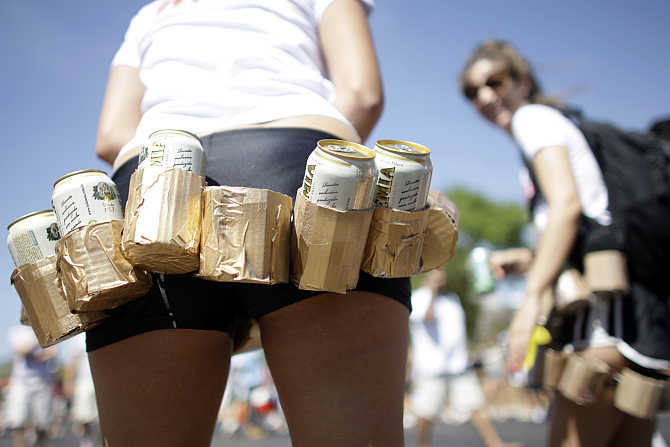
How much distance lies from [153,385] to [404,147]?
2.16 ft

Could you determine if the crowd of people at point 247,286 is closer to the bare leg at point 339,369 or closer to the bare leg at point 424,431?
the bare leg at point 339,369

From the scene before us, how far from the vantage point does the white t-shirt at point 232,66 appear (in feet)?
3.50

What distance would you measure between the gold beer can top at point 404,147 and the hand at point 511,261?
1776 mm

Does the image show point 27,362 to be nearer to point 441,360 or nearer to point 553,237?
point 441,360

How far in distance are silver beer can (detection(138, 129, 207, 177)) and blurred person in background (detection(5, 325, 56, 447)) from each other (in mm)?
6335

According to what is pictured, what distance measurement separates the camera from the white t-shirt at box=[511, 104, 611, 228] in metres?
1.92

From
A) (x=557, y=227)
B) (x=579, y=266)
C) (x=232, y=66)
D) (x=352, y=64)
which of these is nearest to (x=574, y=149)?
(x=557, y=227)

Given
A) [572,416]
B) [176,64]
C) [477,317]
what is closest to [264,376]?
[572,416]

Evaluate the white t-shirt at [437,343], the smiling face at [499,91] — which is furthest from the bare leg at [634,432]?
the white t-shirt at [437,343]

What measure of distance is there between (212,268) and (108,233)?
0.21 metres

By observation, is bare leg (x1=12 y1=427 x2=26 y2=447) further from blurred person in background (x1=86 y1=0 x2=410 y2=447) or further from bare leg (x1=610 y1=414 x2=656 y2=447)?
bare leg (x1=610 y1=414 x2=656 y2=447)

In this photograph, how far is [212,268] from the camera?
0.88 metres

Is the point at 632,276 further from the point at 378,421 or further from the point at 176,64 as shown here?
the point at 176,64

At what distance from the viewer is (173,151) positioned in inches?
35.9
